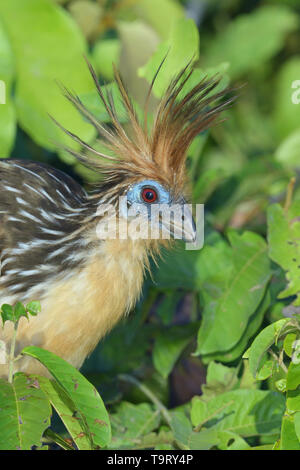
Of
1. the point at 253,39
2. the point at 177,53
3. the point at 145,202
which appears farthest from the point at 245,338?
the point at 253,39

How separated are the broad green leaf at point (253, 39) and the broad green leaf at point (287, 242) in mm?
1775

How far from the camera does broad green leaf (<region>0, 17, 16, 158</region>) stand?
8.85 ft

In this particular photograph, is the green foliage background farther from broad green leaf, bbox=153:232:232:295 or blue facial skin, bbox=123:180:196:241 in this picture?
blue facial skin, bbox=123:180:196:241

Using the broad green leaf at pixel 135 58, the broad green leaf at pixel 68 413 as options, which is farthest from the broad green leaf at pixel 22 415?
the broad green leaf at pixel 135 58

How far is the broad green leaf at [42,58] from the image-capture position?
2936 millimetres

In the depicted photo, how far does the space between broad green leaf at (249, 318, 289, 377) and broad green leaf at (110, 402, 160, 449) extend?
2.48 feet

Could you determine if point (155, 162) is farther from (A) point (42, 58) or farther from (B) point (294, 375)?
(A) point (42, 58)

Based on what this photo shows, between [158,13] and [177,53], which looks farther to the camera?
[158,13]

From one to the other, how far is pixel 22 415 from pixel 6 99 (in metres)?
1.43

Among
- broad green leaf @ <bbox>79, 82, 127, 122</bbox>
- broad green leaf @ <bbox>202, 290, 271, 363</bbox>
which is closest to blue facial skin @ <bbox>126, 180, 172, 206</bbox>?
broad green leaf @ <bbox>79, 82, 127, 122</bbox>

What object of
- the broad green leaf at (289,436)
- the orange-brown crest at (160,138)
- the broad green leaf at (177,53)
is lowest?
the broad green leaf at (289,436)

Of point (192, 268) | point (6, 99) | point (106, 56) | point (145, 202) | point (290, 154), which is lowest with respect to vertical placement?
point (192, 268)

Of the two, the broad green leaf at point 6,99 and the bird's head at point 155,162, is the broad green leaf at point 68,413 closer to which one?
the bird's head at point 155,162

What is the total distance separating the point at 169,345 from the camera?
2.75 meters
